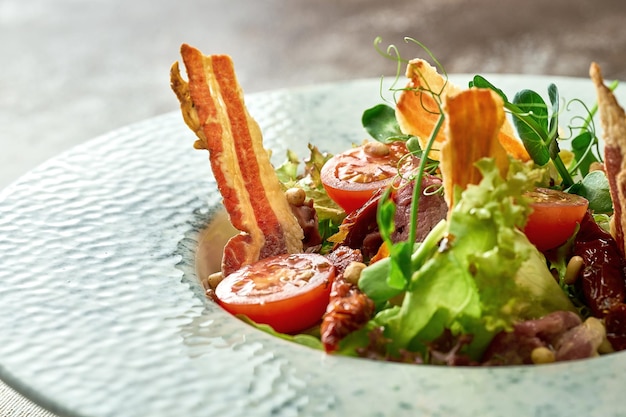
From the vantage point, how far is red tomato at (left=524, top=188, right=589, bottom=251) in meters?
2.51

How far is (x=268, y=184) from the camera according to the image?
111 inches

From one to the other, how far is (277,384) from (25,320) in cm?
76

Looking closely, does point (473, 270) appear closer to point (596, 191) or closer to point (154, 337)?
point (154, 337)

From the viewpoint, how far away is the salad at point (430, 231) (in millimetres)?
2078

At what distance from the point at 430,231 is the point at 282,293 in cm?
47

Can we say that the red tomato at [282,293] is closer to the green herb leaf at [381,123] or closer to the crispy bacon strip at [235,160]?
the crispy bacon strip at [235,160]

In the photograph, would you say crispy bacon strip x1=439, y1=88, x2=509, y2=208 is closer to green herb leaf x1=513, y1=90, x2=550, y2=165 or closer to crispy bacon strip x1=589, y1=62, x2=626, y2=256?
crispy bacon strip x1=589, y1=62, x2=626, y2=256

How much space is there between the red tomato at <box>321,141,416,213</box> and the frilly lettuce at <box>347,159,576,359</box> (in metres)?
0.71

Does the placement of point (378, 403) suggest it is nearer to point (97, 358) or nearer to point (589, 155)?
point (97, 358)

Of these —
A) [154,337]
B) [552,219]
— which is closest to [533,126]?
[552,219]

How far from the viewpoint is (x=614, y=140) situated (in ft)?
7.32

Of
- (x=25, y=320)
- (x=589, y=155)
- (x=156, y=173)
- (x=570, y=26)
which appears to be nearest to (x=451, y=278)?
(x=25, y=320)

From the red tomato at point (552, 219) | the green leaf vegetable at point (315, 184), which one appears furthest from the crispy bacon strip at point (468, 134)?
the green leaf vegetable at point (315, 184)

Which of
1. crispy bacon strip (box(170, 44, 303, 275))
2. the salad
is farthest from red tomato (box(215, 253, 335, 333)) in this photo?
crispy bacon strip (box(170, 44, 303, 275))
